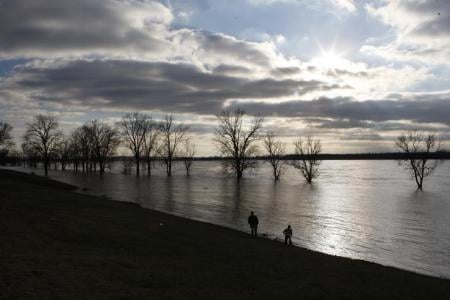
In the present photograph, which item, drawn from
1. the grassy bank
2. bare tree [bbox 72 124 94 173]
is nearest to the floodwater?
the grassy bank

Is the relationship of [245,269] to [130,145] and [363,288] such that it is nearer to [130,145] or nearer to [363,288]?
[363,288]

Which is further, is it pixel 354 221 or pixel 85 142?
pixel 85 142

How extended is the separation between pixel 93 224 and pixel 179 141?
89.1 meters

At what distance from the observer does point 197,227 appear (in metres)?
24.1

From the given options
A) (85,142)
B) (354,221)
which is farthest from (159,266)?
(85,142)

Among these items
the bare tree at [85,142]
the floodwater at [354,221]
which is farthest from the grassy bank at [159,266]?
the bare tree at [85,142]

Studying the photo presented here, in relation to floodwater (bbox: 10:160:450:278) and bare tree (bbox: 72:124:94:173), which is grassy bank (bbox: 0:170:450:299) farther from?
bare tree (bbox: 72:124:94:173)

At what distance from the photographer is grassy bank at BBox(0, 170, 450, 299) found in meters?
10.0

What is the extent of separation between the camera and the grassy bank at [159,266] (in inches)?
394

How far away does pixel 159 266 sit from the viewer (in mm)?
13188

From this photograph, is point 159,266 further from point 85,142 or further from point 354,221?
point 85,142

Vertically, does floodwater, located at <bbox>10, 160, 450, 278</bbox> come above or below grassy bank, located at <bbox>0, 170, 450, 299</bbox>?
below

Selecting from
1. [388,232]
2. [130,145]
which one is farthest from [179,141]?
[388,232]

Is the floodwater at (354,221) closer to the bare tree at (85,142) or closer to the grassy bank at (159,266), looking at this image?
the grassy bank at (159,266)
